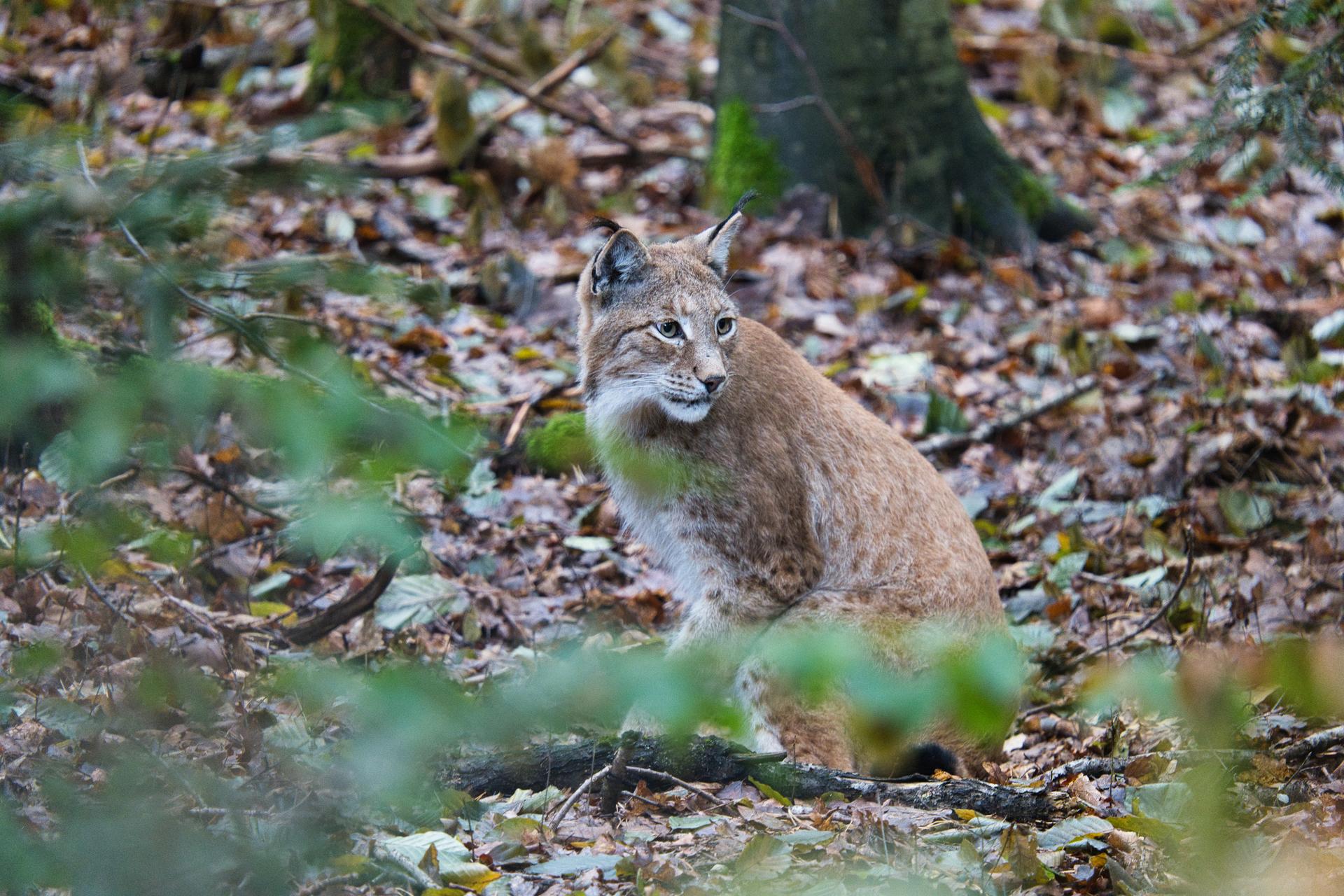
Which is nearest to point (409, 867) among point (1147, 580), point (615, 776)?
point (615, 776)

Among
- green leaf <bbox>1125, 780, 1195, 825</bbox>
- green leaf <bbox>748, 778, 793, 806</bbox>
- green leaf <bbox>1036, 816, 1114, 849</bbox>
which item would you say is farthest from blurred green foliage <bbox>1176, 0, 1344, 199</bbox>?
green leaf <bbox>748, 778, 793, 806</bbox>

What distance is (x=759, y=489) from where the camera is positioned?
512 cm

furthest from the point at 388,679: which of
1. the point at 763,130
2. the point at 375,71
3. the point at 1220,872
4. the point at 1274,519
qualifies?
the point at 375,71

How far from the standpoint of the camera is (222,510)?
5887mm

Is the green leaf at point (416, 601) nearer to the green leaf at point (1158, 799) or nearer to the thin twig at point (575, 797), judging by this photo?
the thin twig at point (575, 797)

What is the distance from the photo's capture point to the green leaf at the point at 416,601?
18.2 feet

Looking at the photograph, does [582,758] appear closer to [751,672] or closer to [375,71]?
[751,672]

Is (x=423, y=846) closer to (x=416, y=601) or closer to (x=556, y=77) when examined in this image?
(x=416, y=601)

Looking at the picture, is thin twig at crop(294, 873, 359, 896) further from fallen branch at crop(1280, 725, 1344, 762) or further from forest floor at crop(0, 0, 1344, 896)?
fallen branch at crop(1280, 725, 1344, 762)

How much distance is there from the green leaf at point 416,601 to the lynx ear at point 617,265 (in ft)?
5.26

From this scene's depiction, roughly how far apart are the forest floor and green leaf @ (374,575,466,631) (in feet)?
0.12

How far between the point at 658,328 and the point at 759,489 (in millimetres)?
813

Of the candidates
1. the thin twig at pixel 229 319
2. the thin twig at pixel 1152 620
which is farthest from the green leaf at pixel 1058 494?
the thin twig at pixel 229 319

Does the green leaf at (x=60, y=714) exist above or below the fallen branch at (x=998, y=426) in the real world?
below
